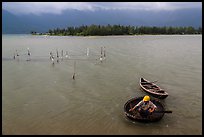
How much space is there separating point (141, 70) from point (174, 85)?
28.3 feet

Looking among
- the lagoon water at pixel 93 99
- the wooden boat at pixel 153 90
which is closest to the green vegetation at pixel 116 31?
the lagoon water at pixel 93 99

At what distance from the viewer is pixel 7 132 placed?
17859mm

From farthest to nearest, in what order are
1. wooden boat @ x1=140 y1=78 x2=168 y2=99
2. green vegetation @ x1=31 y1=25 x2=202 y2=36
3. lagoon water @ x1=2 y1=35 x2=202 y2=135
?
1. green vegetation @ x1=31 y1=25 x2=202 y2=36
2. wooden boat @ x1=140 y1=78 x2=168 y2=99
3. lagoon water @ x1=2 y1=35 x2=202 y2=135

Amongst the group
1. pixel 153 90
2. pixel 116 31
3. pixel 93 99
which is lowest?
pixel 93 99

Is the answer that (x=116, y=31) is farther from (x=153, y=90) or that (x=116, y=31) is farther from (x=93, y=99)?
(x=93, y=99)

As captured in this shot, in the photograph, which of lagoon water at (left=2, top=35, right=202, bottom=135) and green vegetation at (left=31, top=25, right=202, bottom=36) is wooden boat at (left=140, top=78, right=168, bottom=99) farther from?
green vegetation at (left=31, top=25, right=202, bottom=36)

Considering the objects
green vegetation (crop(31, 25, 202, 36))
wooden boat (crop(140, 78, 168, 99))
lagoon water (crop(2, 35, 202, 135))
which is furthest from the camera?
green vegetation (crop(31, 25, 202, 36))

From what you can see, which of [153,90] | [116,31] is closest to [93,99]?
[153,90]

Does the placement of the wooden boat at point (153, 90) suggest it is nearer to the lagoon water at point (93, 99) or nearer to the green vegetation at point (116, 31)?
the lagoon water at point (93, 99)

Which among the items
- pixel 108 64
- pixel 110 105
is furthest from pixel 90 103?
pixel 108 64

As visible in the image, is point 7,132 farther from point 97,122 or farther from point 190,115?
point 190,115

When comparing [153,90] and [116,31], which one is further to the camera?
Answer: [116,31]

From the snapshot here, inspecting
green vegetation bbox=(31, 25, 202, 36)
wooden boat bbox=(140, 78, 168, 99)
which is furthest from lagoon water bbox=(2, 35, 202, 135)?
green vegetation bbox=(31, 25, 202, 36)

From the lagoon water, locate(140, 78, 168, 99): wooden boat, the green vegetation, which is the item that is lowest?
the lagoon water
